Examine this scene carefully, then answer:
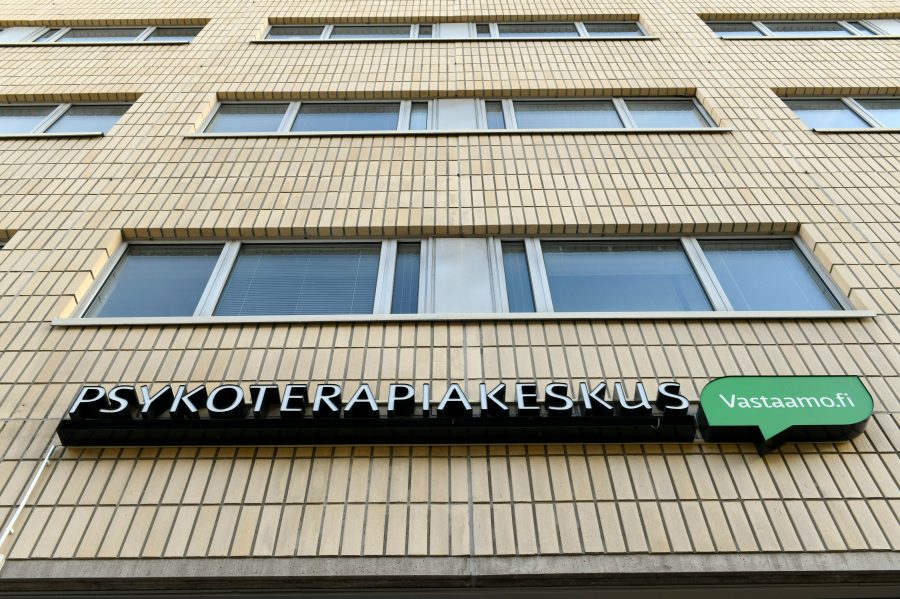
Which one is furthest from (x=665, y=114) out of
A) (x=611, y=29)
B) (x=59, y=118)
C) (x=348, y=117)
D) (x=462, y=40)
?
(x=59, y=118)

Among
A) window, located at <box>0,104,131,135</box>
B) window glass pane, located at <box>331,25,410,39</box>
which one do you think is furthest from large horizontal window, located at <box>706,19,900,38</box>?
window, located at <box>0,104,131,135</box>

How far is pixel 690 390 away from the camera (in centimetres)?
495

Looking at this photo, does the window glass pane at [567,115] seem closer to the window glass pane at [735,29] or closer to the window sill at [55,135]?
the window glass pane at [735,29]

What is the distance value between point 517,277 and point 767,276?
2941mm

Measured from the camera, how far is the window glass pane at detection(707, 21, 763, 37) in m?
11.5

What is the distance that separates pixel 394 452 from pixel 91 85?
9.22m

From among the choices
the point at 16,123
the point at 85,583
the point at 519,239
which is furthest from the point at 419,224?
the point at 16,123

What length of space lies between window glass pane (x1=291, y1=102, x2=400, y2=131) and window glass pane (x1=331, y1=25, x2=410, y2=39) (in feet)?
11.5

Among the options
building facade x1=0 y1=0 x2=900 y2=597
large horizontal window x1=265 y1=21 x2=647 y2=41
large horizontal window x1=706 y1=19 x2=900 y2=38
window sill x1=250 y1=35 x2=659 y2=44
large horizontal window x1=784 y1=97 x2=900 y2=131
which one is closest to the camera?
building facade x1=0 y1=0 x2=900 y2=597

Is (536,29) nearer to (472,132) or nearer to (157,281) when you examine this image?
(472,132)

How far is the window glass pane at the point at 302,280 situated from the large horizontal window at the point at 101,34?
807cm

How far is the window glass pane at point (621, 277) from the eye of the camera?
19.8 feet

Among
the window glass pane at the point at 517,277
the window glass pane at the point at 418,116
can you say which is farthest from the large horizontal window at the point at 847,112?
the window glass pane at the point at 418,116

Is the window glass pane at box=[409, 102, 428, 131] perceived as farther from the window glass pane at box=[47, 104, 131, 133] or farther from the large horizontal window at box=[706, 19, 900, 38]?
the large horizontal window at box=[706, 19, 900, 38]
